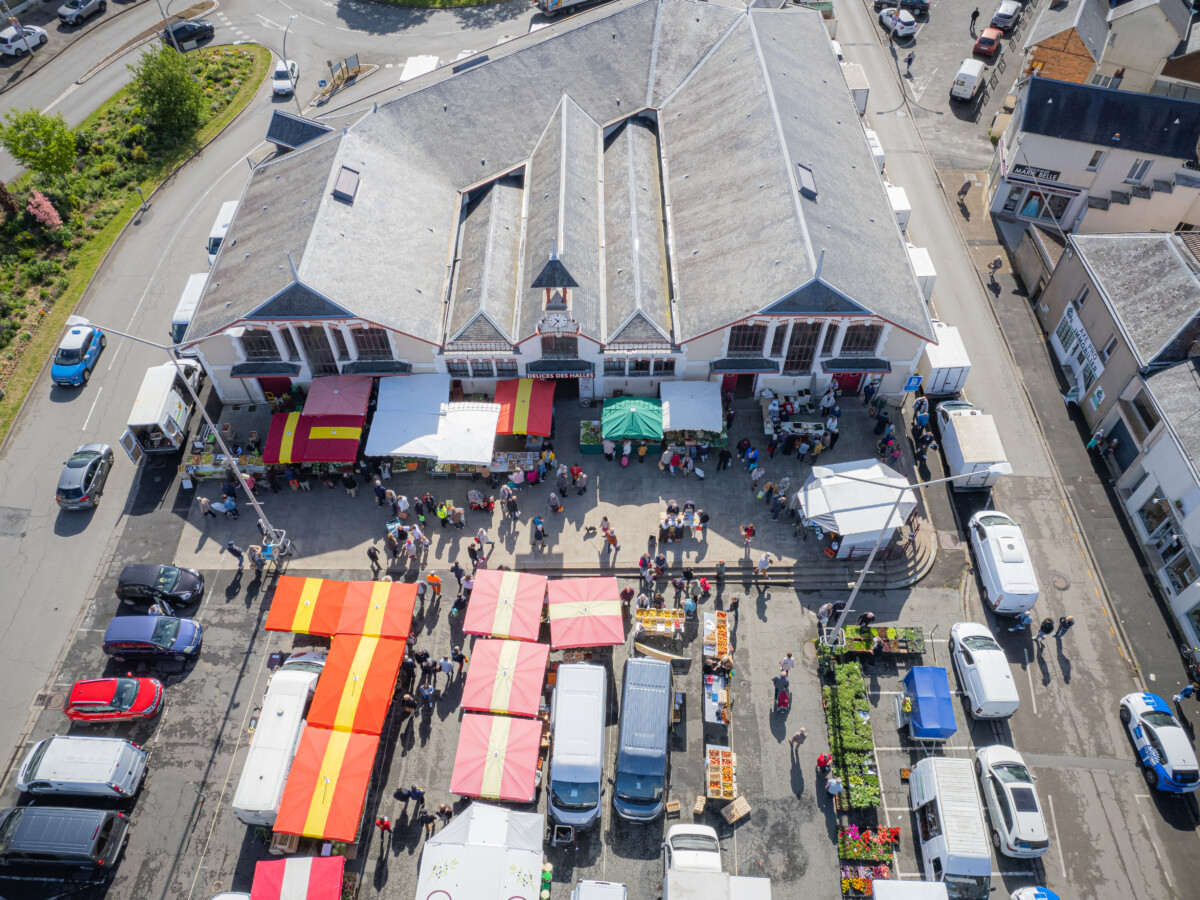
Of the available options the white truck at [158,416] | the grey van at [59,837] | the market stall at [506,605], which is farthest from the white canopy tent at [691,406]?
the grey van at [59,837]

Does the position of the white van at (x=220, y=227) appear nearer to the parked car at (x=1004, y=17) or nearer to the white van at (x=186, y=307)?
the white van at (x=186, y=307)

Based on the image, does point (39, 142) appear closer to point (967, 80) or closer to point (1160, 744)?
point (967, 80)

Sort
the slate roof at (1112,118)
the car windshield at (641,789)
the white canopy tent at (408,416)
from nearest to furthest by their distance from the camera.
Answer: the car windshield at (641,789) < the white canopy tent at (408,416) < the slate roof at (1112,118)

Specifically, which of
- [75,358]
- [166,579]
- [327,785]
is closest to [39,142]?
[75,358]

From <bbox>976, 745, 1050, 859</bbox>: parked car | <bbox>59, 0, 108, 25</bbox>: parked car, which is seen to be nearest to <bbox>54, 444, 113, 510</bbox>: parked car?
<bbox>976, 745, 1050, 859</bbox>: parked car

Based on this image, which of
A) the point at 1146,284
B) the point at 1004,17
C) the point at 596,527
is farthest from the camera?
the point at 1004,17

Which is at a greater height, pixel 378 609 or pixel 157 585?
pixel 157 585
